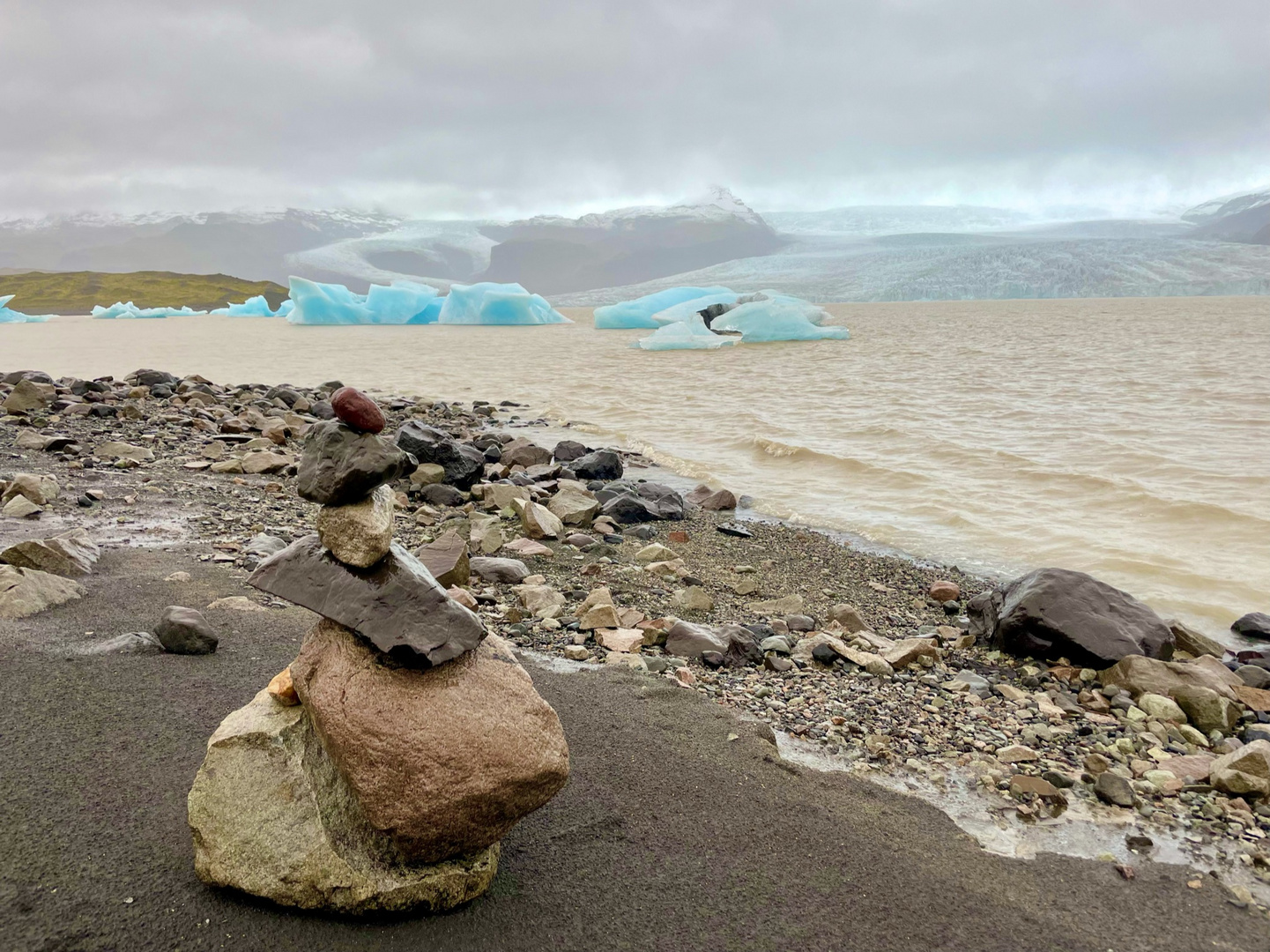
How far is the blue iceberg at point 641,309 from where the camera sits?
4603cm

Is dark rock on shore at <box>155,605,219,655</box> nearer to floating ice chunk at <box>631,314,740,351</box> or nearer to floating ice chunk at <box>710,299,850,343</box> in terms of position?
floating ice chunk at <box>631,314,740,351</box>

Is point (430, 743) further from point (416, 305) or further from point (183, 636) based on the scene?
point (416, 305)

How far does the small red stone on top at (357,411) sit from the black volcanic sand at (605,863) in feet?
4.14

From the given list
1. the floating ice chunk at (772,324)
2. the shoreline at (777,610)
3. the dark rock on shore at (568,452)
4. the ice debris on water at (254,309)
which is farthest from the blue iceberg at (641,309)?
the shoreline at (777,610)

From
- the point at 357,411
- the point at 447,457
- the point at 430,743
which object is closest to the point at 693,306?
the point at 447,457

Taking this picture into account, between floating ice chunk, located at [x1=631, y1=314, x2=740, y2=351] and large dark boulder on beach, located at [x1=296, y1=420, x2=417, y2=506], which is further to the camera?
floating ice chunk, located at [x1=631, y1=314, x2=740, y2=351]

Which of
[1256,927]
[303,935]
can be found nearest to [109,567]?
[303,935]

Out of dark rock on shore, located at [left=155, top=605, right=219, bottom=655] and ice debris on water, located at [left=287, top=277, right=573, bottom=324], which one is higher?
ice debris on water, located at [left=287, top=277, right=573, bottom=324]

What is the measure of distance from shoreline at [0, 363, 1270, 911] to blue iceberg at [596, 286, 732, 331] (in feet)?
123

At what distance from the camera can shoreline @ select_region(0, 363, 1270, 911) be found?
3.41m

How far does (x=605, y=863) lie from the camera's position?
2566mm

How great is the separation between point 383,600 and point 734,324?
35.6 metres

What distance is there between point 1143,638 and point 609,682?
3.04 metres

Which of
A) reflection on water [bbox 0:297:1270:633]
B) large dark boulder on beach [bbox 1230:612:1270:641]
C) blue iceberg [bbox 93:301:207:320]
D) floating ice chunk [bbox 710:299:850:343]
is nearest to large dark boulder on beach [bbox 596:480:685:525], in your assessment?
reflection on water [bbox 0:297:1270:633]
